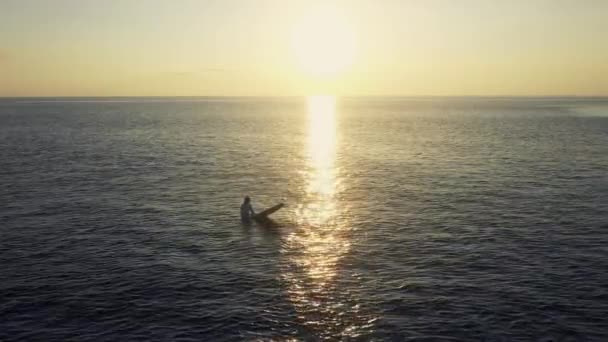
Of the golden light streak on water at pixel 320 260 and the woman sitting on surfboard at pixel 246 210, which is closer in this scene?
the golden light streak on water at pixel 320 260

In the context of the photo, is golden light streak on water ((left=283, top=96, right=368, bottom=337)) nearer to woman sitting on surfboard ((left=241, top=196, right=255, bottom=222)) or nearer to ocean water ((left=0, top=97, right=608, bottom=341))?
ocean water ((left=0, top=97, right=608, bottom=341))

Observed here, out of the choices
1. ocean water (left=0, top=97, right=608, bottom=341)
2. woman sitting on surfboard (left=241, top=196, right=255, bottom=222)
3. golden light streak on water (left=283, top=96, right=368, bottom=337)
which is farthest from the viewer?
woman sitting on surfboard (left=241, top=196, right=255, bottom=222)

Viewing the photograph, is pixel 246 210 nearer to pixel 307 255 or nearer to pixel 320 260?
pixel 307 255

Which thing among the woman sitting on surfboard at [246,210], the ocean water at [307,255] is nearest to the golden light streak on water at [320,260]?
the ocean water at [307,255]

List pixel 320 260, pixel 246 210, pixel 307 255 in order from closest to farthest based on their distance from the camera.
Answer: pixel 320 260 → pixel 307 255 → pixel 246 210

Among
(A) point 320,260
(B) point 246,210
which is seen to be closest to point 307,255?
(A) point 320,260

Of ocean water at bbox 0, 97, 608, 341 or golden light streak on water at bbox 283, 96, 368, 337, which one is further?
golden light streak on water at bbox 283, 96, 368, 337

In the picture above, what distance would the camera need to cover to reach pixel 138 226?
4988 cm

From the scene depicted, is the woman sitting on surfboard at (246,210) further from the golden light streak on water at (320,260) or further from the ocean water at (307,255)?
the golden light streak on water at (320,260)

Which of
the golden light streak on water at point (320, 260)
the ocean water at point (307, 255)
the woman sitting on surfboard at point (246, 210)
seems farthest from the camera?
the woman sitting on surfboard at point (246, 210)

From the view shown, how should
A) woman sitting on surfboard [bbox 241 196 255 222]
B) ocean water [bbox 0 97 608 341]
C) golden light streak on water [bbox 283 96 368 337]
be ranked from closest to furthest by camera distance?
ocean water [bbox 0 97 608 341] → golden light streak on water [bbox 283 96 368 337] → woman sitting on surfboard [bbox 241 196 255 222]

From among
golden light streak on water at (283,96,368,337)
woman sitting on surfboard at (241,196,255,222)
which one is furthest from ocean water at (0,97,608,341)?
woman sitting on surfboard at (241,196,255,222)

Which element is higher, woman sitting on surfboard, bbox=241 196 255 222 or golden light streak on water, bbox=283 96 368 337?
woman sitting on surfboard, bbox=241 196 255 222

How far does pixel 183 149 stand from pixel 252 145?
1945cm
